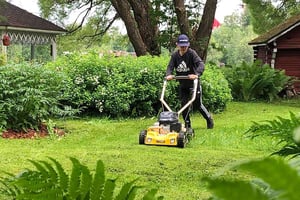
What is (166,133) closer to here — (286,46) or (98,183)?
(98,183)

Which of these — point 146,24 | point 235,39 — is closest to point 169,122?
point 146,24

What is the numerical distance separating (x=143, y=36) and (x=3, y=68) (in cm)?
662

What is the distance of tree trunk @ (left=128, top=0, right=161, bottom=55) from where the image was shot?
15.7 metres

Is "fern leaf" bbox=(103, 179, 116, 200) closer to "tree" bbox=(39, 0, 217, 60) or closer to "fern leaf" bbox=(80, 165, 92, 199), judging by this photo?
"fern leaf" bbox=(80, 165, 92, 199)

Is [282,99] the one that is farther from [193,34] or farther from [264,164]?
[264,164]

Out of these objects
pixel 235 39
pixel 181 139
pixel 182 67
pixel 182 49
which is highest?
pixel 235 39

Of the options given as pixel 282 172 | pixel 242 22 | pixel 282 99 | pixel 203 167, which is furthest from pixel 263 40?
pixel 242 22

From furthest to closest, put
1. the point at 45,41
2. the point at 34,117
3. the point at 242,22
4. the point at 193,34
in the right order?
1. the point at 242,22
2. the point at 45,41
3. the point at 193,34
4. the point at 34,117

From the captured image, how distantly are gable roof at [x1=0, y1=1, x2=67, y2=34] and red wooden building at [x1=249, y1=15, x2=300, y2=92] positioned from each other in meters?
8.49

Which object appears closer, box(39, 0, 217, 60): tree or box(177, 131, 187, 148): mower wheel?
box(177, 131, 187, 148): mower wheel

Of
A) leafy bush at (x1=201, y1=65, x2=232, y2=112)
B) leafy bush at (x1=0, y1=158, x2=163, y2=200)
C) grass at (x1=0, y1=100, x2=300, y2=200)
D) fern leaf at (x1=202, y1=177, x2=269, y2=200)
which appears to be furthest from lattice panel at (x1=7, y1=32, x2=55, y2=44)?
fern leaf at (x1=202, y1=177, x2=269, y2=200)

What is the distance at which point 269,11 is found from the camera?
2448cm

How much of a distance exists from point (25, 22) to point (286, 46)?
33.2 feet

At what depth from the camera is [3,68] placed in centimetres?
985
